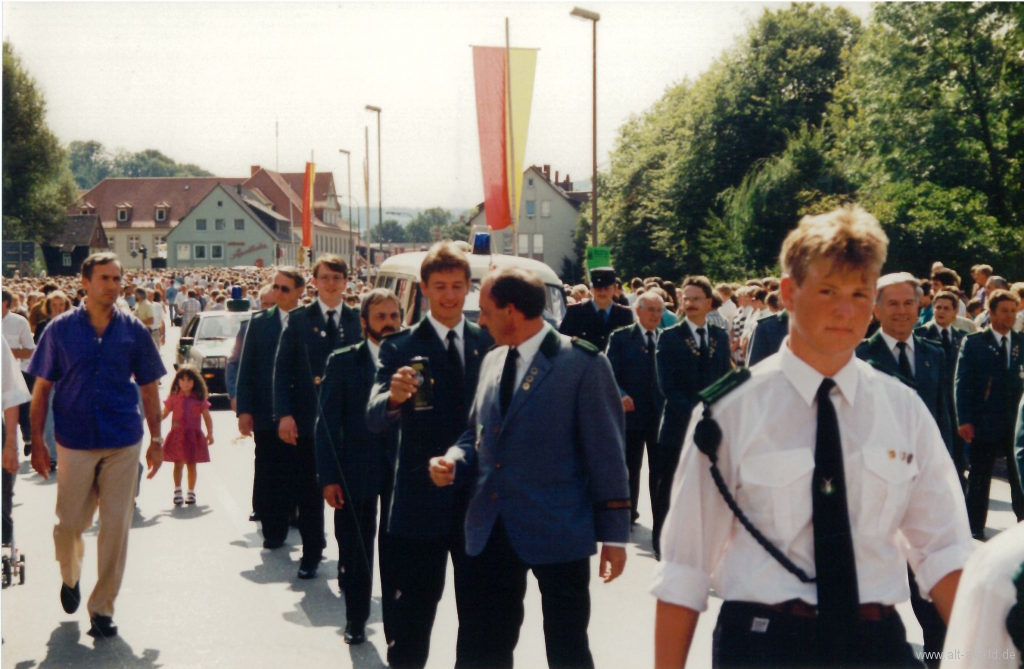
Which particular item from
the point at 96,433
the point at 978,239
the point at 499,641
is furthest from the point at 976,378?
the point at 978,239

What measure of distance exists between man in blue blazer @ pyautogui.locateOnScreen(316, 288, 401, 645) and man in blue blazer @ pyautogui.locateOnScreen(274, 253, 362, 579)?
49.0 inches

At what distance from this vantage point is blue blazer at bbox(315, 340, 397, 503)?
6.11m

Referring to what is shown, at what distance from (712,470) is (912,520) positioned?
1.59 feet

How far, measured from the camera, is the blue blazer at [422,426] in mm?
4676

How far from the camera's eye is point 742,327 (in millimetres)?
15680

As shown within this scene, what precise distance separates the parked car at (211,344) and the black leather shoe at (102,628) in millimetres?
12791

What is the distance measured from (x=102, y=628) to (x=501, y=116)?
12797 millimetres

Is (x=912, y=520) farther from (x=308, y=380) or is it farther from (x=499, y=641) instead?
(x=308, y=380)

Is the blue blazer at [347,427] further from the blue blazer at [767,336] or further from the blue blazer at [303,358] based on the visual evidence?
the blue blazer at [767,336]

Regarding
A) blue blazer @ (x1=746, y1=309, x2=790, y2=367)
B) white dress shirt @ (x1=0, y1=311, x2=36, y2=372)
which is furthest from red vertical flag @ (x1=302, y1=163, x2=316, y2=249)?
blue blazer @ (x1=746, y1=309, x2=790, y2=367)

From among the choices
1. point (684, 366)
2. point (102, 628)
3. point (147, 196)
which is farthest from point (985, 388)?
point (147, 196)

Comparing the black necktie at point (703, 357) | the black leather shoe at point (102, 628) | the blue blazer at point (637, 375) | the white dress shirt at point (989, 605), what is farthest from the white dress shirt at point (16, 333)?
the white dress shirt at point (989, 605)

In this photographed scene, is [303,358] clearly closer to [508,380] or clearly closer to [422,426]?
[422,426]

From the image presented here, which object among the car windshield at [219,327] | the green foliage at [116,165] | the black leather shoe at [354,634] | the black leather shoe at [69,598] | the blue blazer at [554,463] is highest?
the green foliage at [116,165]
